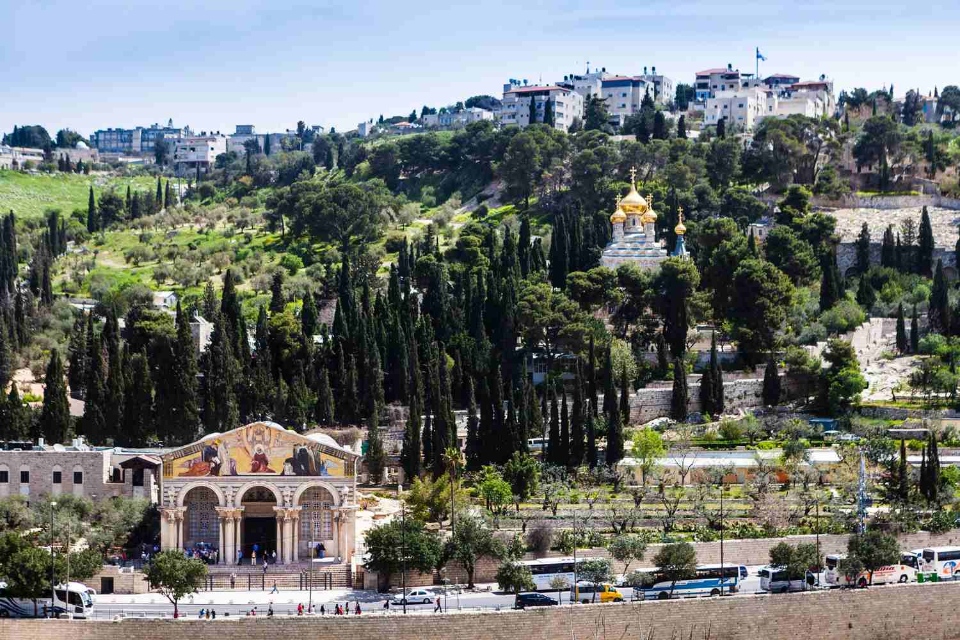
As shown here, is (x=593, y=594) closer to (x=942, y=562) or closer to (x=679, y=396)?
(x=942, y=562)

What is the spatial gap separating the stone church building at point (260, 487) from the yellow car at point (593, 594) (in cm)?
834

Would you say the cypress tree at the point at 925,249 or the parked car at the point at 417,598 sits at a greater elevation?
the cypress tree at the point at 925,249

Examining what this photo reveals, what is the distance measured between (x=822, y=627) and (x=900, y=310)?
29468mm

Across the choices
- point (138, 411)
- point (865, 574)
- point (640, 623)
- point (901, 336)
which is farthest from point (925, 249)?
point (640, 623)

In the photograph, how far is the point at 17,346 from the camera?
285 ft

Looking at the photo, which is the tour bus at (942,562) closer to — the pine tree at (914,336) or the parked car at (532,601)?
the parked car at (532,601)

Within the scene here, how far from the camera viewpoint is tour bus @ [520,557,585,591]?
56.4 metres

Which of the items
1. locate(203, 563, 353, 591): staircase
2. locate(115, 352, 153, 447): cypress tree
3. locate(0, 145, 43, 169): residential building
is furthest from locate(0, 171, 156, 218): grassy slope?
locate(203, 563, 353, 591): staircase

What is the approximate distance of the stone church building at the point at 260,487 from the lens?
60094 millimetres

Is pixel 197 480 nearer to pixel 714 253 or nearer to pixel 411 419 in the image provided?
pixel 411 419

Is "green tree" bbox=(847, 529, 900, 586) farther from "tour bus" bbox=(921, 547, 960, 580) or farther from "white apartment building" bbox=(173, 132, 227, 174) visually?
"white apartment building" bbox=(173, 132, 227, 174)

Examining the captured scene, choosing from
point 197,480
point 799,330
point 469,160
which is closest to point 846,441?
point 799,330

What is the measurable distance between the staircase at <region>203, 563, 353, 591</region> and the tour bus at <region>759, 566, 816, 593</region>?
12895 mm

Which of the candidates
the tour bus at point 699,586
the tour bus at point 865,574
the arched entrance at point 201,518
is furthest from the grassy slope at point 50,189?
the tour bus at point 865,574
